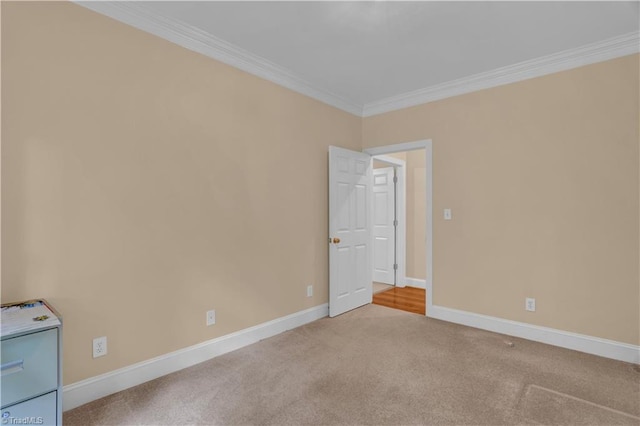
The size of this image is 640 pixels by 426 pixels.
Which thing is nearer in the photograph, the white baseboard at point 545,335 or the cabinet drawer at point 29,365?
the cabinet drawer at point 29,365

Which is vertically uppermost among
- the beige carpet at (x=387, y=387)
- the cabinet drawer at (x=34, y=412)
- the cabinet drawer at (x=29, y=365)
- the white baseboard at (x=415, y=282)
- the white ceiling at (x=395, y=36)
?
the white ceiling at (x=395, y=36)

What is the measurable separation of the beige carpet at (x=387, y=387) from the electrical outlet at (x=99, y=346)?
29cm

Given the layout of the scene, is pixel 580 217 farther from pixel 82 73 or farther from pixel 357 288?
pixel 82 73

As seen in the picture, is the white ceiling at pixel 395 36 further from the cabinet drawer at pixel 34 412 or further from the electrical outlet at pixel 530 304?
the cabinet drawer at pixel 34 412

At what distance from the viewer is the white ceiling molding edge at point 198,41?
2229 mm

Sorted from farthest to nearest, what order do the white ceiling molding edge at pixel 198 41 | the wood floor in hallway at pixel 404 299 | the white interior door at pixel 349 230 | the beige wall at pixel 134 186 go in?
the wood floor in hallway at pixel 404 299 < the white interior door at pixel 349 230 < the white ceiling molding edge at pixel 198 41 < the beige wall at pixel 134 186

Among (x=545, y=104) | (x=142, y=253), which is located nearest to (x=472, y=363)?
(x=545, y=104)

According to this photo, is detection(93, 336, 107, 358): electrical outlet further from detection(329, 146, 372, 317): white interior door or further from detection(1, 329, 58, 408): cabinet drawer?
detection(329, 146, 372, 317): white interior door

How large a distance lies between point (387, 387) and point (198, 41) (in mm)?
3028

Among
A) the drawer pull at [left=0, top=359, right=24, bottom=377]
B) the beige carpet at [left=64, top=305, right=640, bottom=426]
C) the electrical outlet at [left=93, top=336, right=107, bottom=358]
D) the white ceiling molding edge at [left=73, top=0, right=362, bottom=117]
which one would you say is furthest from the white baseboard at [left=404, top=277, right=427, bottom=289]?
the drawer pull at [left=0, top=359, right=24, bottom=377]

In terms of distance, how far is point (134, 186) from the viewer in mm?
2322

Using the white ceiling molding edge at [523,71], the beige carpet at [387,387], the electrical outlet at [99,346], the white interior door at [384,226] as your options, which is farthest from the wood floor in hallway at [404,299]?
the electrical outlet at [99,346]

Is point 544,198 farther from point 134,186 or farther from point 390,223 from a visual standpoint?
point 134,186

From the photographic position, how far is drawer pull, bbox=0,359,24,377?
4.94 ft
